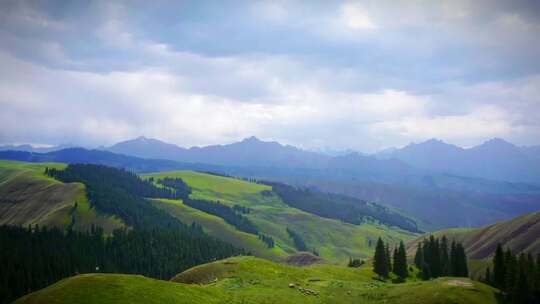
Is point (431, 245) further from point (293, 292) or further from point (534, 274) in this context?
point (293, 292)

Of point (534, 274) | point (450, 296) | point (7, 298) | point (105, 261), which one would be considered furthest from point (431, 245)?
point (105, 261)

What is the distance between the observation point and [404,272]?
11631cm

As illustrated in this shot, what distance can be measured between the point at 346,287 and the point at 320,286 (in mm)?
4923

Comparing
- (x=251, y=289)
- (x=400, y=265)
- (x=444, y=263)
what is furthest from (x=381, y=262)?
(x=251, y=289)

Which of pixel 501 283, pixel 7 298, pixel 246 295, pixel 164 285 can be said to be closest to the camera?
pixel 164 285

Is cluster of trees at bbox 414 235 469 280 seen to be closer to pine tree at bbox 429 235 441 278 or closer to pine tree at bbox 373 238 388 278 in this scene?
pine tree at bbox 429 235 441 278

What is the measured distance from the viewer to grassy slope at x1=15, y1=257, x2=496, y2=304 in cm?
5472

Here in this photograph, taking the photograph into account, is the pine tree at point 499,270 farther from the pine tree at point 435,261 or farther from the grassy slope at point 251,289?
the pine tree at point 435,261

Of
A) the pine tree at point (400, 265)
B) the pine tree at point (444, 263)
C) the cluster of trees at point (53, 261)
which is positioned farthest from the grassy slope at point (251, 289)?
the cluster of trees at point (53, 261)

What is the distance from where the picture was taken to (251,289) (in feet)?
245

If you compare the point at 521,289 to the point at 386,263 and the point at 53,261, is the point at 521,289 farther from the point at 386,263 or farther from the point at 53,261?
the point at 53,261

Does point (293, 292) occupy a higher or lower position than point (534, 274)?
lower

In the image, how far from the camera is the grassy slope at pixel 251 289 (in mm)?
54719

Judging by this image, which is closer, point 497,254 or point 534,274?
point 534,274
